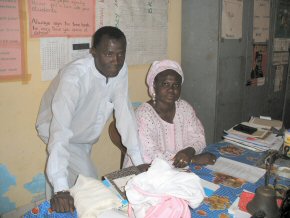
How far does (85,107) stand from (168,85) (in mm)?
596

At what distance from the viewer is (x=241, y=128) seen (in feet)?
7.36

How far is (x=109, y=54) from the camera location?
171 cm

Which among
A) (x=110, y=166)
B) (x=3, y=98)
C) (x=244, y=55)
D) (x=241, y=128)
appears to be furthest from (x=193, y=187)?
(x=244, y=55)

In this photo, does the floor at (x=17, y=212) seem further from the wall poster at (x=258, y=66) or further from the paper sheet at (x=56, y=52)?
the wall poster at (x=258, y=66)

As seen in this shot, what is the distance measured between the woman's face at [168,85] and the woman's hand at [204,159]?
491mm

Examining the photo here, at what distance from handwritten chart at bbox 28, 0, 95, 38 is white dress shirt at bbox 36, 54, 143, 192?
0.46 meters

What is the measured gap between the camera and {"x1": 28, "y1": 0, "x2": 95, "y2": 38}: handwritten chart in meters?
2.08

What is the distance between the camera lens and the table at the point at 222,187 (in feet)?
3.95

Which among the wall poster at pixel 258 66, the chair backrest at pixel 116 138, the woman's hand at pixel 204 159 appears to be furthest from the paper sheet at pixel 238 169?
the wall poster at pixel 258 66

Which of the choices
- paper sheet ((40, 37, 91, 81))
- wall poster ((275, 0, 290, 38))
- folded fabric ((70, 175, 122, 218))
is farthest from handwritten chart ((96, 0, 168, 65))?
wall poster ((275, 0, 290, 38))

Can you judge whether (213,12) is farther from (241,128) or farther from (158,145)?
(158,145)

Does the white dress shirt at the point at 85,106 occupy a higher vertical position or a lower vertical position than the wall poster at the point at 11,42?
lower

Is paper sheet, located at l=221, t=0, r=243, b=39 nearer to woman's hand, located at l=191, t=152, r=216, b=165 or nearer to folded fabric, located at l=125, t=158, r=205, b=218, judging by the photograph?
woman's hand, located at l=191, t=152, r=216, b=165

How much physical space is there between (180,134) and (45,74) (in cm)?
112
